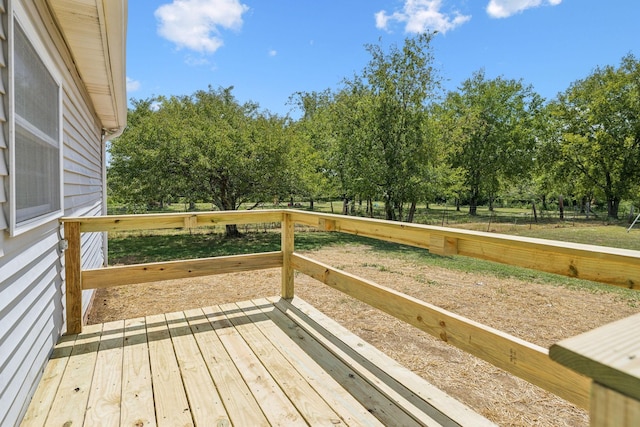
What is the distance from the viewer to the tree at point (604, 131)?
19766 mm

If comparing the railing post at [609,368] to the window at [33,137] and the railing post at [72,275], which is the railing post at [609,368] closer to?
the window at [33,137]

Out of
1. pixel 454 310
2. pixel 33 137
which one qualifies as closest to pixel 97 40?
pixel 33 137

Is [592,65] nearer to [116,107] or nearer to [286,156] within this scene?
[286,156]

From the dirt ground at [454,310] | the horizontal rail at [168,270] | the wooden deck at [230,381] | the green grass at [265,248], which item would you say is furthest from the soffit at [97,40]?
the green grass at [265,248]

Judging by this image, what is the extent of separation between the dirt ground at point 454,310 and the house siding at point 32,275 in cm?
168

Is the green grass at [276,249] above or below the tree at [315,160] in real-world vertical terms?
below

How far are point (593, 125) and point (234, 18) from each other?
2163 cm

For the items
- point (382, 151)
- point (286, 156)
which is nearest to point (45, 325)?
point (286, 156)

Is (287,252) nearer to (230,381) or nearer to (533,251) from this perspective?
(230,381)

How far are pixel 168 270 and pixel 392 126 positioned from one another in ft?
34.2

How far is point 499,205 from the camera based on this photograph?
130 feet

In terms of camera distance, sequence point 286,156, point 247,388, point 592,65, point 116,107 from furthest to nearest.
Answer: point 592,65 < point 286,156 < point 116,107 < point 247,388

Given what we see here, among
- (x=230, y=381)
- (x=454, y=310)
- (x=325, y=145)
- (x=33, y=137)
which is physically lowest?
(x=454, y=310)

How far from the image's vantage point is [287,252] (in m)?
3.56
